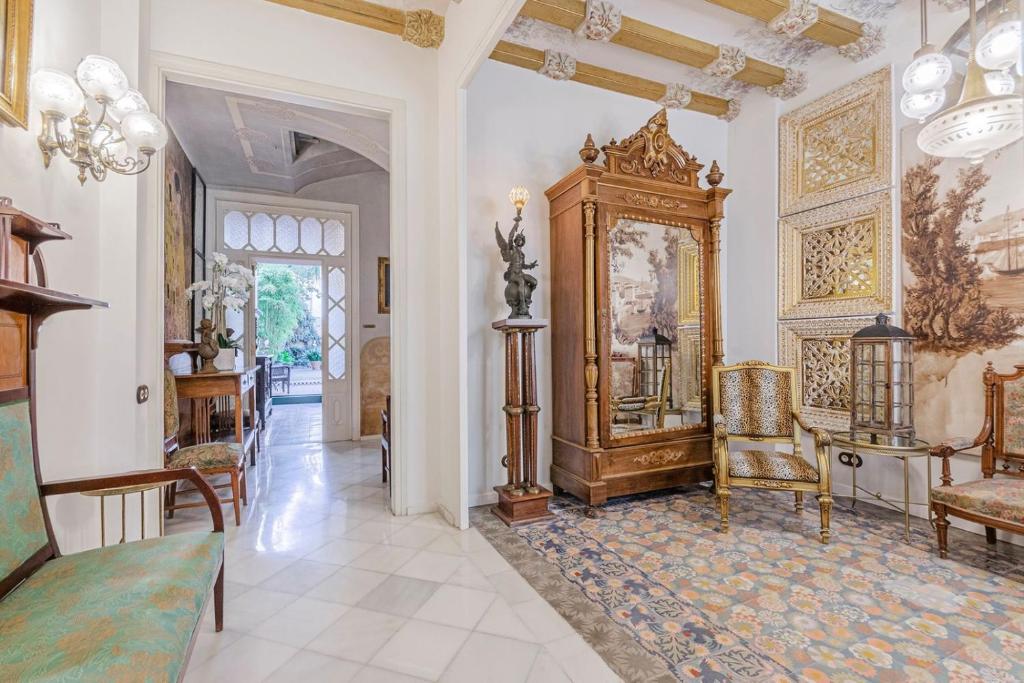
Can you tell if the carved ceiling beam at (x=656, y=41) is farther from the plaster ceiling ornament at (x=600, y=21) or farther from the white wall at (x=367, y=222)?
the white wall at (x=367, y=222)

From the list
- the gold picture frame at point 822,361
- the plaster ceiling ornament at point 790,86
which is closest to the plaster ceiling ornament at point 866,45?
the plaster ceiling ornament at point 790,86

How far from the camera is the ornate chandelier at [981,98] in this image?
4.93 feet

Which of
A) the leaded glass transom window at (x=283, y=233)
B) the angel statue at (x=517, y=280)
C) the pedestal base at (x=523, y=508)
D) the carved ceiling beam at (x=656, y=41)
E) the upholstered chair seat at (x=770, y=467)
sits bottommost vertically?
the pedestal base at (x=523, y=508)

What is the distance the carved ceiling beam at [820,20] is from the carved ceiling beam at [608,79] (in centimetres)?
90

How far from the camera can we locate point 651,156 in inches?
133

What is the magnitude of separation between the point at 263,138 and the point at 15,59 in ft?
10.1

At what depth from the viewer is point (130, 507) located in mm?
2330

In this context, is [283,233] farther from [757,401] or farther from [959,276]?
[959,276]

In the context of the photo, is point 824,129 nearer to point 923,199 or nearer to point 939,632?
point 923,199

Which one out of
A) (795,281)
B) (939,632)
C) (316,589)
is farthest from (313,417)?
(939,632)

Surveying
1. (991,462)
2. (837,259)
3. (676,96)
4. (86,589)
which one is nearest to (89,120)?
(86,589)

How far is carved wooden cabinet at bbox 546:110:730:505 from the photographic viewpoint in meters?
3.16

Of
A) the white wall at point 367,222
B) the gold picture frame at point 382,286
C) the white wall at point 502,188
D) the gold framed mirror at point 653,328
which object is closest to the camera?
the gold framed mirror at point 653,328

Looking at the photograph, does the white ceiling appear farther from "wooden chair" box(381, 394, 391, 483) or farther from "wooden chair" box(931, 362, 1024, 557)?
"wooden chair" box(931, 362, 1024, 557)
